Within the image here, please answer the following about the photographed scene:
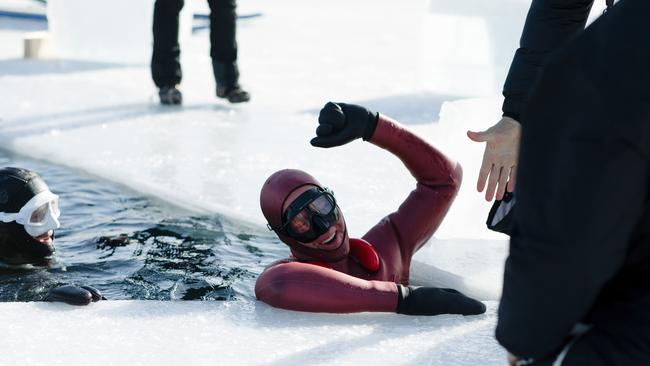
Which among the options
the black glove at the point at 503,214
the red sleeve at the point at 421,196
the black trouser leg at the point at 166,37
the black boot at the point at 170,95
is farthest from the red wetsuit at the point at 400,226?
the black boot at the point at 170,95

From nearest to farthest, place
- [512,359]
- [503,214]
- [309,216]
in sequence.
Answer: [512,359] < [503,214] < [309,216]

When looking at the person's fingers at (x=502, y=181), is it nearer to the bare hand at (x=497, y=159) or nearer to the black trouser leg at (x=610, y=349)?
the bare hand at (x=497, y=159)

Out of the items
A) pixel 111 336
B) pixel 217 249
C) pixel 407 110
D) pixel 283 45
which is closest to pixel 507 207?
pixel 111 336

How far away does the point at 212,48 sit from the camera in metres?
6.24

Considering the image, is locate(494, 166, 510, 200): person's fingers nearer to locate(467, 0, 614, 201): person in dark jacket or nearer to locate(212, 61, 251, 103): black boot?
locate(467, 0, 614, 201): person in dark jacket

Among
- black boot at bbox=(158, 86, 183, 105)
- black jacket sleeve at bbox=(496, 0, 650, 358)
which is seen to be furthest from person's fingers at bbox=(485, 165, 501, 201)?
black boot at bbox=(158, 86, 183, 105)

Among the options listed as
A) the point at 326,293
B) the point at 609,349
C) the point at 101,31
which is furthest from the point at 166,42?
the point at 609,349

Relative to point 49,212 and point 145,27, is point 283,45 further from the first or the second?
point 49,212

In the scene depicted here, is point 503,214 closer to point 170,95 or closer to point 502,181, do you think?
point 502,181

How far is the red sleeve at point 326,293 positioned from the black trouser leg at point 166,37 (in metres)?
3.35

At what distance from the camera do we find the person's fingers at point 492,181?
223cm

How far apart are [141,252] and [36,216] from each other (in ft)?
1.48

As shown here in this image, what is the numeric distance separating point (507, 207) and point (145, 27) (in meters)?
5.53

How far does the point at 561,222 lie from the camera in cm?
124
